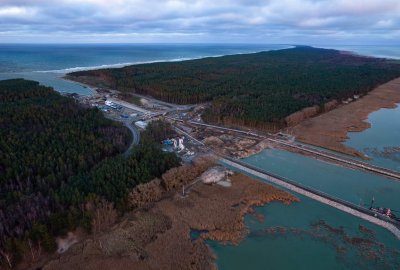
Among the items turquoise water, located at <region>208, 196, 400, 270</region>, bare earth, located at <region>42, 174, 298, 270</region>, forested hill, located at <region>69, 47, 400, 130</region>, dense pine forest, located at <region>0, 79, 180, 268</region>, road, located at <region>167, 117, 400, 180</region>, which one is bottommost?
turquoise water, located at <region>208, 196, 400, 270</region>

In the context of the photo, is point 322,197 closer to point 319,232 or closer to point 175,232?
point 319,232

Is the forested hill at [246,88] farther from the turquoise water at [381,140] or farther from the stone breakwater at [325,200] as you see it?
the stone breakwater at [325,200]

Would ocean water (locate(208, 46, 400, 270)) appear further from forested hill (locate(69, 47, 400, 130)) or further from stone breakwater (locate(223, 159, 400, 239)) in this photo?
forested hill (locate(69, 47, 400, 130))

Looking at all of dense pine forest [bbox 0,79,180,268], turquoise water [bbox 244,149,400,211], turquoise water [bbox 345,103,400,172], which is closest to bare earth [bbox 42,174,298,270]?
dense pine forest [bbox 0,79,180,268]

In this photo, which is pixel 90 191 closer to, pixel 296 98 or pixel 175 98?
pixel 175 98

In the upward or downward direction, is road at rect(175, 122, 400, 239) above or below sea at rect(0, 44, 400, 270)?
above

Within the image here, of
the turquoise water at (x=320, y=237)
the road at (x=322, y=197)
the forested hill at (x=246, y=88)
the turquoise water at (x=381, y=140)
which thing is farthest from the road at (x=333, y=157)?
the road at (x=322, y=197)

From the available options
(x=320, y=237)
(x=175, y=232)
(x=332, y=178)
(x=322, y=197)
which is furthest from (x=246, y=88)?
(x=175, y=232)
